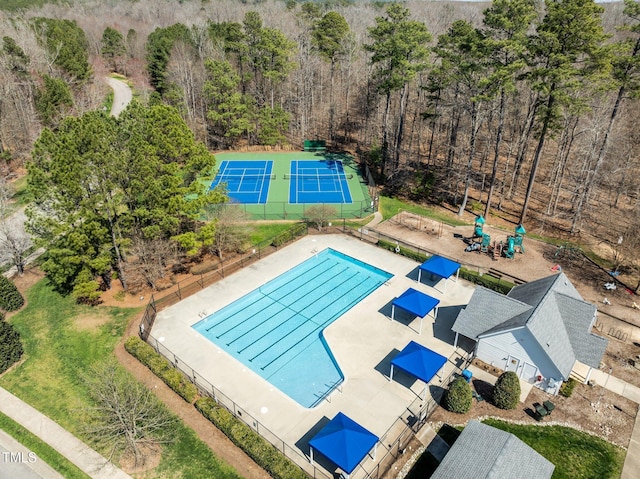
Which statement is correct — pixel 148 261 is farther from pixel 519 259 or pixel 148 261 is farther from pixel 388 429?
pixel 519 259

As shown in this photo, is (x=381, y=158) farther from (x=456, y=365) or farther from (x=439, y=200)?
(x=456, y=365)

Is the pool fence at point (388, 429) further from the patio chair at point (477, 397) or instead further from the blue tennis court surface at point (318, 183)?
the blue tennis court surface at point (318, 183)

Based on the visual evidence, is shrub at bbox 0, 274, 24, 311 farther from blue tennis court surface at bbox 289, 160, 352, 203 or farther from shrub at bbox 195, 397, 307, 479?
blue tennis court surface at bbox 289, 160, 352, 203

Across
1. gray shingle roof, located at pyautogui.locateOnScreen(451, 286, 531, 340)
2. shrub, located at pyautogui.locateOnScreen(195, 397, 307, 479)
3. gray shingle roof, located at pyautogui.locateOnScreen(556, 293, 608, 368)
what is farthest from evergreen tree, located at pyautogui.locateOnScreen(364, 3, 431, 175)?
shrub, located at pyautogui.locateOnScreen(195, 397, 307, 479)

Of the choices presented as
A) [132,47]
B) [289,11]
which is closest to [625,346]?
[289,11]

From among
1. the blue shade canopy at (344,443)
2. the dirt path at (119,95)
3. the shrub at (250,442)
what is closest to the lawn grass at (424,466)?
the blue shade canopy at (344,443)

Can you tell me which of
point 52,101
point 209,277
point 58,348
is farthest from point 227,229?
point 52,101

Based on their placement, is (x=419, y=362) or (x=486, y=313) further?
(x=486, y=313)
